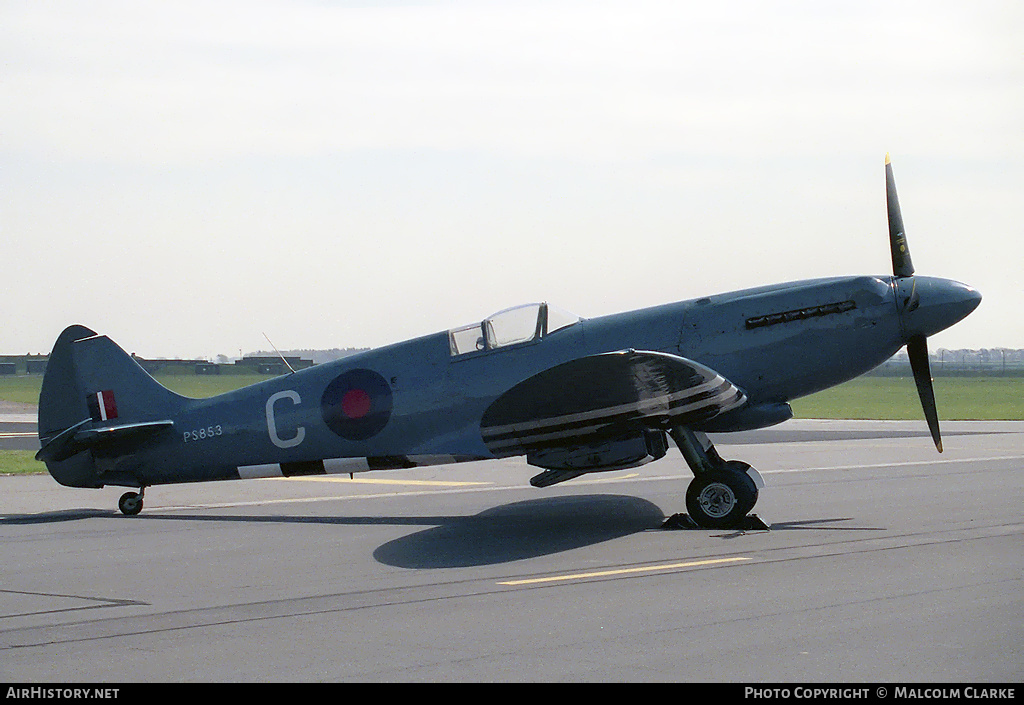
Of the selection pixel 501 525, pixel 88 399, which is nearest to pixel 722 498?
pixel 501 525

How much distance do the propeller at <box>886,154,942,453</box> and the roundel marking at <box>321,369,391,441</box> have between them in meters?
5.83

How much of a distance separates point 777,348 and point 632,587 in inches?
187

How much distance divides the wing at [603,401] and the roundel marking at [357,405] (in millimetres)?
1278

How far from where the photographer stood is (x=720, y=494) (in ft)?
36.7

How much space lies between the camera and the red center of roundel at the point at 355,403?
12.4 metres

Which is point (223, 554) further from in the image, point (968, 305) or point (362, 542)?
point (968, 305)

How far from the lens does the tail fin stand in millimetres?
13148

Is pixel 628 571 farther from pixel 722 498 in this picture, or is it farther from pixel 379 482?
pixel 379 482

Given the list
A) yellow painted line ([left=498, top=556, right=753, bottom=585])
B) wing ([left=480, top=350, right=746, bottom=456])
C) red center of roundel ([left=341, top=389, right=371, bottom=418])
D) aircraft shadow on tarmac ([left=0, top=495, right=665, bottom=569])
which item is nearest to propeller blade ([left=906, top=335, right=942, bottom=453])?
wing ([left=480, top=350, right=746, bottom=456])

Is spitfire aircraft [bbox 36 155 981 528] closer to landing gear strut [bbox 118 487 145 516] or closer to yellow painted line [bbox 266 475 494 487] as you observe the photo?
landing gear strut [bbox 118 487 145 516]

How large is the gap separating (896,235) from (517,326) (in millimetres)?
4384

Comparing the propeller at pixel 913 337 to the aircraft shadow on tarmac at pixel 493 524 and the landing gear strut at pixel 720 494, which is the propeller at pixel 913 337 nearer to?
the landing gear strut at pixel 720 494

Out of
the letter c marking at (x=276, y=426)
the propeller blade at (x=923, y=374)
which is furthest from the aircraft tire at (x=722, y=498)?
the letter c marking at (x=276, y=426)

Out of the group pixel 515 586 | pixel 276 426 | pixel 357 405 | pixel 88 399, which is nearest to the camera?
pixel 515 586
